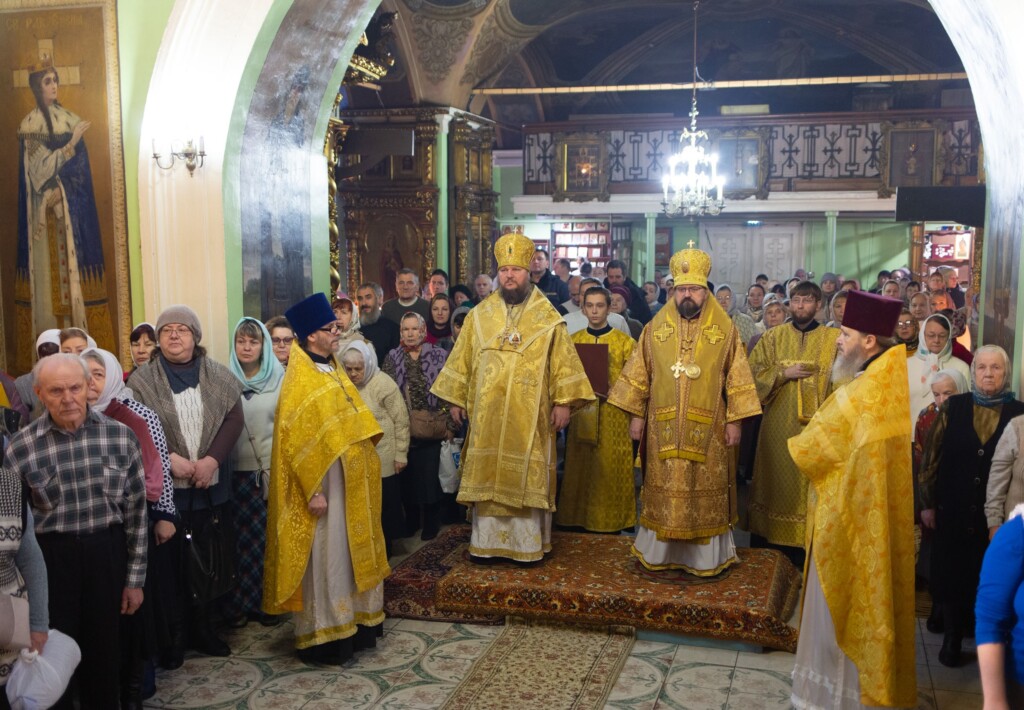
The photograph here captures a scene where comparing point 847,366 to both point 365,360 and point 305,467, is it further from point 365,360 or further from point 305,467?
point 365,360

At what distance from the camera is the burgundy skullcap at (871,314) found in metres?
3.95

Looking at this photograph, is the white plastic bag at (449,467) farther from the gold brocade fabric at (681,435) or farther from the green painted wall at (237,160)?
the green painted wall at (237,160)

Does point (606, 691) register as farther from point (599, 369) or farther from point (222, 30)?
point (222, 30)

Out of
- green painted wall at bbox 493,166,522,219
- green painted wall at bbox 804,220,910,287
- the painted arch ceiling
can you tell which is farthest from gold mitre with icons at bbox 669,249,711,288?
green painted wall at bbox 804,220,910,287

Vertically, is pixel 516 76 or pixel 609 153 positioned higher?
pixel 516 76

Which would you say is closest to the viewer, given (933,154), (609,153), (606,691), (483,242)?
(606,691)

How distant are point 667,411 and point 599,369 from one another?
3.37ft

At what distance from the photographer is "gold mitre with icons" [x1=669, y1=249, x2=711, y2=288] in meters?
5.46

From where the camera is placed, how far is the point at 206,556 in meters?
4.79

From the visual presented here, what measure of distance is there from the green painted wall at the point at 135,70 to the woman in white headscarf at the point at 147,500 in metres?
2.43

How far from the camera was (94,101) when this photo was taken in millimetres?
6504

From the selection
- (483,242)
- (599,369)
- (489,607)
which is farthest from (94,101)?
(483,242)

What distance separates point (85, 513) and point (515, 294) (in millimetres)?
2777

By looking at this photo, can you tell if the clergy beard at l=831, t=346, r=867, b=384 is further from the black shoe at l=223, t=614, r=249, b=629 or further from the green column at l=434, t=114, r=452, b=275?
the green column at l=434, t=114, r=452, b=275
